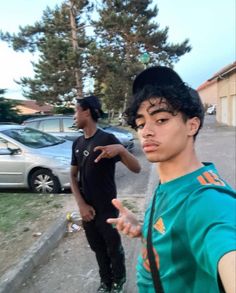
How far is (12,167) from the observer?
26.1ft

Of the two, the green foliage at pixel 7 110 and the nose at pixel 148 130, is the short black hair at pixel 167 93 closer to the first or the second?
the nose at pixel 148 130

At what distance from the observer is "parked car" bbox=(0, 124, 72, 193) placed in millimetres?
7785

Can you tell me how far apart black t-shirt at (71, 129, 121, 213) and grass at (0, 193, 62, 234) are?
249 centimetres

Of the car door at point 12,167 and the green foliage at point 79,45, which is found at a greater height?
the green foliage at point 79,45

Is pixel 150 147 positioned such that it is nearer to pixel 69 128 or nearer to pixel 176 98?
pixel 176 98

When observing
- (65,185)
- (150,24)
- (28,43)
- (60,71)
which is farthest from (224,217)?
(150,24)

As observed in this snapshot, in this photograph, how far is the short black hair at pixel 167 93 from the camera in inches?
54.9

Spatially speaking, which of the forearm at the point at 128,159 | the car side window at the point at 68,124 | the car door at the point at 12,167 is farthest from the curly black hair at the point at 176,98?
the car side window at the point at 68,124

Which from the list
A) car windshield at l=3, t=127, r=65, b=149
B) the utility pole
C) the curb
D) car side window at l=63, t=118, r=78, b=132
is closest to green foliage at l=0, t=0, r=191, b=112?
the utility pole

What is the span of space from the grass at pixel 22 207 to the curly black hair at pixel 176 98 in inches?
170

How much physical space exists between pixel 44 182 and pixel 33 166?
416 mm

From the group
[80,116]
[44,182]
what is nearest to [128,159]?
[80,116]

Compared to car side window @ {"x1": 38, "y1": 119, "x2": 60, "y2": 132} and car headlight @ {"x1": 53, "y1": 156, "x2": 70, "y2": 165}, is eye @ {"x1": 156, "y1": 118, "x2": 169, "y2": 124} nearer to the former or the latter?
car headlight @ {"x1": 53, "y1": 156, "x2": 70, "y2": 165}

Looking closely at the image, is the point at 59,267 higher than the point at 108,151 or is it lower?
lower
